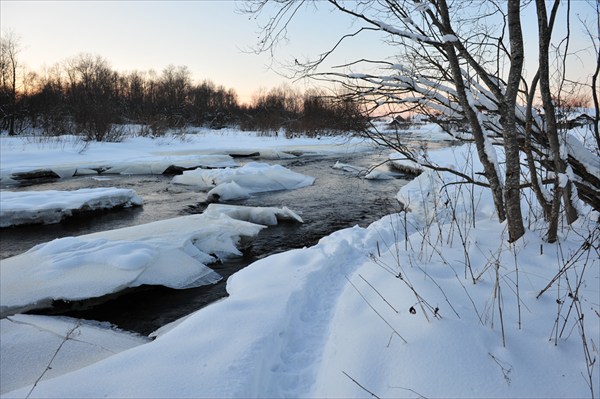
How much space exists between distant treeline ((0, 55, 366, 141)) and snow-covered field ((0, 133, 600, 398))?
170 cm

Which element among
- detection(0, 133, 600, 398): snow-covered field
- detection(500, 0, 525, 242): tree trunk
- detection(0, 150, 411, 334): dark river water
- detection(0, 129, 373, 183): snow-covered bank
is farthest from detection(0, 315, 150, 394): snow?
detection(0, 129, 373, 183): snow-covered bank

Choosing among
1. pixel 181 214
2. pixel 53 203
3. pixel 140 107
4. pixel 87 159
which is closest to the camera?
pixel 53 203

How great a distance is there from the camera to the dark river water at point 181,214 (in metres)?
3.75

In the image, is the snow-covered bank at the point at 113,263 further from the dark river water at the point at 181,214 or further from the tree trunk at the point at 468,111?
the tree trunk at the point at 468,111

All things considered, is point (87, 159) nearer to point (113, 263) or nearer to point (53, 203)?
point (53, 203)

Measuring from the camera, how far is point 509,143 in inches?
111

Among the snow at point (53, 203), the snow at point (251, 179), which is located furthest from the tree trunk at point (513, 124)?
the snow at point (53, 203)

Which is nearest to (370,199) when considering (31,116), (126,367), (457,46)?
(457,46)

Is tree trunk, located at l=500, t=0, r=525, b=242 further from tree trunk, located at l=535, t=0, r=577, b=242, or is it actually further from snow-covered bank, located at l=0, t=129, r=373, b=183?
snow-covered bank, located at l=0, t=129, r=373, b=183

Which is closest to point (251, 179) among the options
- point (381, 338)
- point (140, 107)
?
point (381, 338)

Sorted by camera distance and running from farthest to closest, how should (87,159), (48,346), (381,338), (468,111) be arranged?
(87,159) < (468,111) < (48,346) < (381,338)

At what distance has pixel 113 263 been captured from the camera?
4195mm

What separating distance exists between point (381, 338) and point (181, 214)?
6.76 meters

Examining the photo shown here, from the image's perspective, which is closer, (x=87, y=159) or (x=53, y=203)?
(x=53, y=203)
